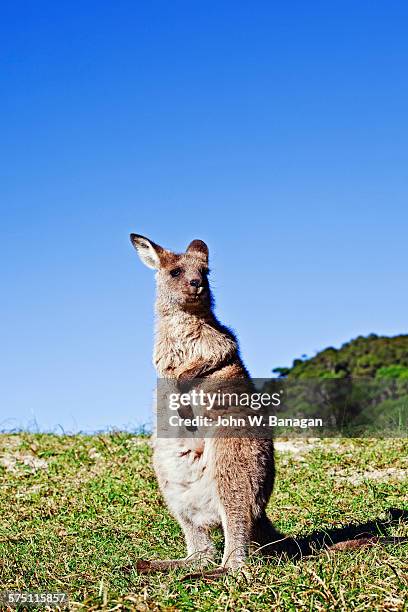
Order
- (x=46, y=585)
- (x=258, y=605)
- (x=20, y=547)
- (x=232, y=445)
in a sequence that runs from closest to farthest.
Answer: (x=258, y=605) → (x=46, y=585) → (x=232, y=445) → (x=20, y=547)

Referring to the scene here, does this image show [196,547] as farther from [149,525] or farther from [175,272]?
[175,272]

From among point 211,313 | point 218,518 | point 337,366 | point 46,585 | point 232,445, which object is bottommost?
point 46,585

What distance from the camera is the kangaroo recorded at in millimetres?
4789

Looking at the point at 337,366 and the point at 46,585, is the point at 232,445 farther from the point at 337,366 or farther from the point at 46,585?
the point at 337,366

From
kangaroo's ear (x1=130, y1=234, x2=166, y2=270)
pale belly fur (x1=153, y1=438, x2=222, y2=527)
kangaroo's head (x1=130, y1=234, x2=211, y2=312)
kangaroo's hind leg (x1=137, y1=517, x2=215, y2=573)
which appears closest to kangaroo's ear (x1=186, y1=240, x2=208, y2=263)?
kangaroo's head (x1=130, y1=234, x2=211, y2=312)

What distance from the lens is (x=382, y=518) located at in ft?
20.6

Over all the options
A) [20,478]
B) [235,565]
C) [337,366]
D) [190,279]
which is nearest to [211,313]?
[190,279]

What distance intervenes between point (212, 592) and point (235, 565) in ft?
2.47

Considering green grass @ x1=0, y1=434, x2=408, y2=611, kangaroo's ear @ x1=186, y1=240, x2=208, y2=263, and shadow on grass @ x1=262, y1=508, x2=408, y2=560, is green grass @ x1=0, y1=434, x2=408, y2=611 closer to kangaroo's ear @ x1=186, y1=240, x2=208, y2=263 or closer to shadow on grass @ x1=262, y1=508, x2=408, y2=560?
shadow on grass @ x1=262, y1=508, x2=408, y2=560

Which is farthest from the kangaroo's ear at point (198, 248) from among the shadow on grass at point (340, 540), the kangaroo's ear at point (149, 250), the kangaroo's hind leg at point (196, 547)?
the shadow on grass at point (340, 540)

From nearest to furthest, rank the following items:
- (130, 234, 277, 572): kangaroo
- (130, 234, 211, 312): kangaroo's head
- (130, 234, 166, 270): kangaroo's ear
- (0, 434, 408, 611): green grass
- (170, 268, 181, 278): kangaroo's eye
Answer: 1. (0, 434, 408, 611): green grass
2. (130, 234, 277, 572): kangaroo
3. (130, 234, 211, 312): kangaroo's head
4. (170, 268, 181, 278): kangaroo's eye
5. (130, 234, 166, 270): kangaroo's ear

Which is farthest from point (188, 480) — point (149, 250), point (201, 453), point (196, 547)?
point (149, 250)

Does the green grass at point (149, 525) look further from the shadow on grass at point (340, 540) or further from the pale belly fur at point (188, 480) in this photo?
the pale belly fur at point (188, 480)

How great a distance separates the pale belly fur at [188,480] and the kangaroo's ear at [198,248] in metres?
1.39
